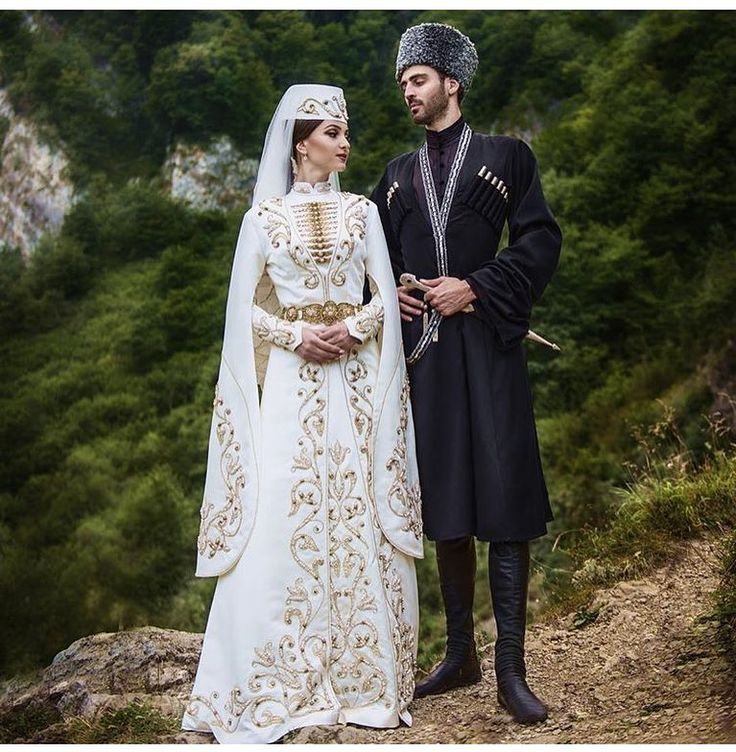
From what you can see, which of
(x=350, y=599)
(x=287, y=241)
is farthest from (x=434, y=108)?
(x=350, y=599)

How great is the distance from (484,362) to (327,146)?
89 cm

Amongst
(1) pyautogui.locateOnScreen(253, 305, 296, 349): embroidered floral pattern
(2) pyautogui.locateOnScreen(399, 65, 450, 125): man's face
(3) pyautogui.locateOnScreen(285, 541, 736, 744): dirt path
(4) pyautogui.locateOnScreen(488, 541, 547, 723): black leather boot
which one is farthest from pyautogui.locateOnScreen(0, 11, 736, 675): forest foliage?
(1) pyautogui.locateOnScreen(253, 305, 296, 349): embroidered floral pattern

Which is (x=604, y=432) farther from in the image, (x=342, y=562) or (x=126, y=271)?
(x=342, y=562)

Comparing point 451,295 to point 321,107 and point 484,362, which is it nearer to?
point 484,362

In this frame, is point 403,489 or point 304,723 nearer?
point 304,723

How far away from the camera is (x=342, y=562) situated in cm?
374

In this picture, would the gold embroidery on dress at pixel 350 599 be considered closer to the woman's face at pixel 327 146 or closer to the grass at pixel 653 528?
the woman's face at pixel 327 146

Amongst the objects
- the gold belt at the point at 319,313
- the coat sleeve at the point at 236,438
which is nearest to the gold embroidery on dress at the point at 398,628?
the coat sleeve at the point at 236,438

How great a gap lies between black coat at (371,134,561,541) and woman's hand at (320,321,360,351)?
14.6 inches

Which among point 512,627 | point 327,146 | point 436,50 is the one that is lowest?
point 512,627

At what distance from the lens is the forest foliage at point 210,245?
41.5ft

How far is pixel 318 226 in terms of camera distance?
12.6 ft

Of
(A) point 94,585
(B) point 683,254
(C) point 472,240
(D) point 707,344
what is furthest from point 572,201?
(C) point 472,240

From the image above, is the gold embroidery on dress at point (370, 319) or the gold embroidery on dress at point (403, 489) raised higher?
the gold embroidery on dress at point (370, 319)
